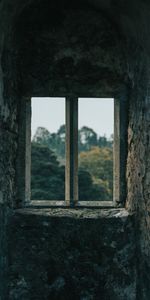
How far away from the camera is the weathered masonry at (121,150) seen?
12.8 feet

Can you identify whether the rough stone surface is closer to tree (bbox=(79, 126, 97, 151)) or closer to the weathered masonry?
the weathered masonry

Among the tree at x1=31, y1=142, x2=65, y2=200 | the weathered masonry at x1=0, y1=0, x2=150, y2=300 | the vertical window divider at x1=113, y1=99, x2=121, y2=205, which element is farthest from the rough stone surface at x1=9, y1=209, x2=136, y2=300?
the tree at x1=31, y1=142, x2=65, y2=200

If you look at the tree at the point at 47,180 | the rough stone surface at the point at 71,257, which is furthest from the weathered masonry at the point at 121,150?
the tree at the point at 47,180

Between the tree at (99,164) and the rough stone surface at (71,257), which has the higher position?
the tree at (99,164)

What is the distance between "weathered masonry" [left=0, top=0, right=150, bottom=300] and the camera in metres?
3.91

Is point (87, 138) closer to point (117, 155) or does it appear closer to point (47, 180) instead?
point (47, 180)

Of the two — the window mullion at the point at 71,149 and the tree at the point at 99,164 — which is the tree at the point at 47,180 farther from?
the window mullion at the point at 71,149

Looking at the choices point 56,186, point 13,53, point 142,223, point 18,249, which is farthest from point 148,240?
point 56,186

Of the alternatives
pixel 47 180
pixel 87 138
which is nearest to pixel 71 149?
Result: pixel 47 180

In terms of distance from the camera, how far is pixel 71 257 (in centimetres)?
411

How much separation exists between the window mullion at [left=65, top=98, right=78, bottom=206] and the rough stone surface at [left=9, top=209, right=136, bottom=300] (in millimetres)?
281

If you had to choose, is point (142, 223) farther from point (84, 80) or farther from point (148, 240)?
point (84, 80)

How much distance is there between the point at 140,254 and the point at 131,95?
4.65 ft

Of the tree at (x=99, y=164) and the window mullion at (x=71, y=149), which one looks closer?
the window mullion at (x=71, y=149)
